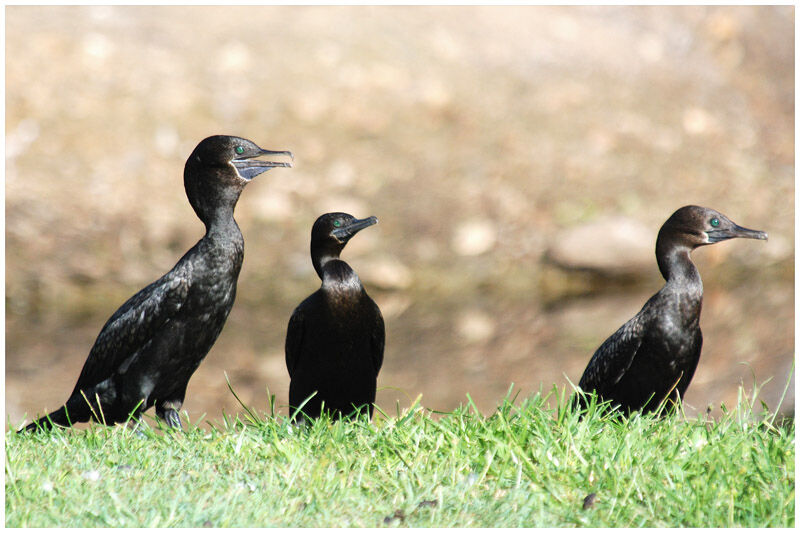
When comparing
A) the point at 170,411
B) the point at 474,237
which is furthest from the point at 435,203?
the point at 170,411

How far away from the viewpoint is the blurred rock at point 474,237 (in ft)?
32.4

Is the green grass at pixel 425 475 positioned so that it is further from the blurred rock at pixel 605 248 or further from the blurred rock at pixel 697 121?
the blurred rock at pixel 697 121

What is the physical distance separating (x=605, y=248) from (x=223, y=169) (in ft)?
18.8

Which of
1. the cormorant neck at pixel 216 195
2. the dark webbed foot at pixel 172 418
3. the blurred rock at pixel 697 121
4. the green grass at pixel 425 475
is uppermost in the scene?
the blurred rock at pixel 697 121

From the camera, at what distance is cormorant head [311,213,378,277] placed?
467 centimetres

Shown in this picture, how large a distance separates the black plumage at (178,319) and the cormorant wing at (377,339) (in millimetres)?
692

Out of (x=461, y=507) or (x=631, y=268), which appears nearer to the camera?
(x=461, y=507)

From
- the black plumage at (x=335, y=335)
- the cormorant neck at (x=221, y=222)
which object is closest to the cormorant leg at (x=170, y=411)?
the black plumage at (x=335, y=335)

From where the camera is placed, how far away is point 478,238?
10055mm

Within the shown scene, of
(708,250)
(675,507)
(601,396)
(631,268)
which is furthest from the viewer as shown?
(708,250)

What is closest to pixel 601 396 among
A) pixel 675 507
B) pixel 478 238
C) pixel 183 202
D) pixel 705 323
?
pixel 675 507

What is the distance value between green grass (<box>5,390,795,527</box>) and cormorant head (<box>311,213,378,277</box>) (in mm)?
1065

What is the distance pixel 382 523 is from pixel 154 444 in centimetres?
111

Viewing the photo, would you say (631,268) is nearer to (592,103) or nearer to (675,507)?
(592,103)
